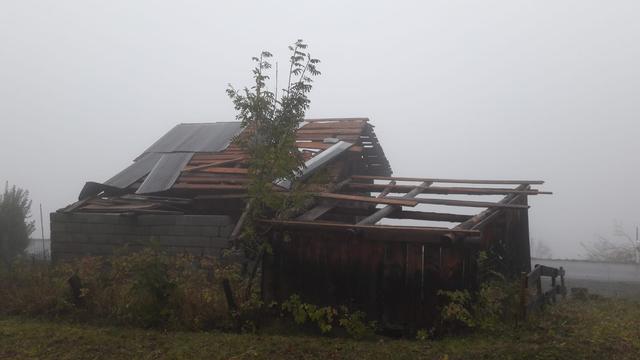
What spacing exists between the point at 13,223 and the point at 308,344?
1480cm

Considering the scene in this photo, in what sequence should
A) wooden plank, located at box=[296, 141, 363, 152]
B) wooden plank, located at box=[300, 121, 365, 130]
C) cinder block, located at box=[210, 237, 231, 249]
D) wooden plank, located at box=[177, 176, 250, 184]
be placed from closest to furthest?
cinder block, located at box=[210, 237, 231, 249], wooden plank, located at box=[177, 176, 250, 184], wooden plank, located at box=[296, 141, 363, 152], wooden plank, located at box=[300, 121, 365, 130]

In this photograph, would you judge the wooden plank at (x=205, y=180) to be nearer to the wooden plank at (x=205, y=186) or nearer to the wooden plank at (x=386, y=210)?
the wooden plank at (x=205, y=186)

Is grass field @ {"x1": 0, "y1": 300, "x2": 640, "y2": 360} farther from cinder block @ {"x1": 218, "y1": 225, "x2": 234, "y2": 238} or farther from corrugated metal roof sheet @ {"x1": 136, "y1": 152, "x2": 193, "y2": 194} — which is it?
corrugated metal roof sheet @ {"x1": 136, "y1": 152, "x2": 193, "y2": 194}

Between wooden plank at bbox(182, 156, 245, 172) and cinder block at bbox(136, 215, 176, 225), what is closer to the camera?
cinder block at bbox(136, 215, 176, 225)

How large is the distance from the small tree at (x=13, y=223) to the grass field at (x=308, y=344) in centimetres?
1066

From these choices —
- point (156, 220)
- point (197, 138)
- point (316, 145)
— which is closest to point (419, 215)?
point (316, 145)

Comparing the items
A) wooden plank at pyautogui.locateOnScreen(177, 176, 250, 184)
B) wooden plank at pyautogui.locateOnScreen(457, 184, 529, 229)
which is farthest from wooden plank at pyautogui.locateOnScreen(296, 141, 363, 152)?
wooden plank at pyautogui.locateOnScreen(457, 184, 529, 229)

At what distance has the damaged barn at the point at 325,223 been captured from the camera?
28.5 ft

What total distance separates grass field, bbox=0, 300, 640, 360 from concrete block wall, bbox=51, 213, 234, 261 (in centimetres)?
327

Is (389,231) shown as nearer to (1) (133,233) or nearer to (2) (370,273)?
(2) (370,273)

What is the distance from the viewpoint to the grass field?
7238 millimetres

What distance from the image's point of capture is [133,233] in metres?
12.5

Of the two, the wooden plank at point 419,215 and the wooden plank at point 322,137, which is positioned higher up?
the wooden plank at point 322,137

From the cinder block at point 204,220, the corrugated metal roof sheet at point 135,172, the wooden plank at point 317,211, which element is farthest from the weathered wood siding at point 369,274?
the corrugated metal roof sheet at point 135,172
